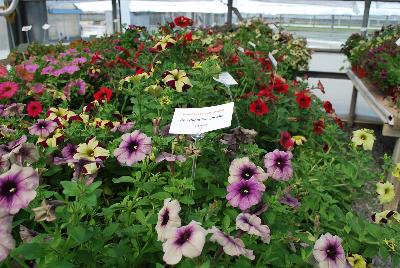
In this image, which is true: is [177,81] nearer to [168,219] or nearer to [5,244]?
[168,219]

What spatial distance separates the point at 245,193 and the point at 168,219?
0.58ft

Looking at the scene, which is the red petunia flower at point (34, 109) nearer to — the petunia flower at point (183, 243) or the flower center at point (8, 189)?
the flower center at point (8, 189)

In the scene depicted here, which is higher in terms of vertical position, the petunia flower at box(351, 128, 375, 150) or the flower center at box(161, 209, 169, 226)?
the flower center at box(161, 209, 169, 226)

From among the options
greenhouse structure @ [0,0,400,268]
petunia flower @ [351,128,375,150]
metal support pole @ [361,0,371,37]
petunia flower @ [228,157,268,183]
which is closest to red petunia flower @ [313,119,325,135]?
greenhouse structure @ [0,0,400,268]

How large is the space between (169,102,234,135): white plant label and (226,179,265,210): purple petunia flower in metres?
0.19

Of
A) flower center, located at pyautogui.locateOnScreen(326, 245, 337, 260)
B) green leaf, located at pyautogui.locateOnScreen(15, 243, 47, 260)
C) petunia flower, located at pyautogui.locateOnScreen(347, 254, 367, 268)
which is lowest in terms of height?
petunia flower, located at pyautogui.locateOnScreen(347, 254, 367, 268)


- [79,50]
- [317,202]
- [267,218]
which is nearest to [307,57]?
[79,50]

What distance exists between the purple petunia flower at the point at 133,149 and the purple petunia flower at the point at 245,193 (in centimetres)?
22

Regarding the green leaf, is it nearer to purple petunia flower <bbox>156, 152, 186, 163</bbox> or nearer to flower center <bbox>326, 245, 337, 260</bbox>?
purple petunia flower <bbox>156, 152, 186, 163</bbox>

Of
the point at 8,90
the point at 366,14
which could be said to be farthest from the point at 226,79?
the point at 366,14

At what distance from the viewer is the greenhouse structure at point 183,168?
0.78 m

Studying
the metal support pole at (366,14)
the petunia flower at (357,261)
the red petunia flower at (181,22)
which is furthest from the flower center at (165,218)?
the metal support pole at (366,14)

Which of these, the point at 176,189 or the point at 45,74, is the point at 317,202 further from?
the point at 45,74

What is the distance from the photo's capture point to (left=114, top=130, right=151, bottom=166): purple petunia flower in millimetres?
960
